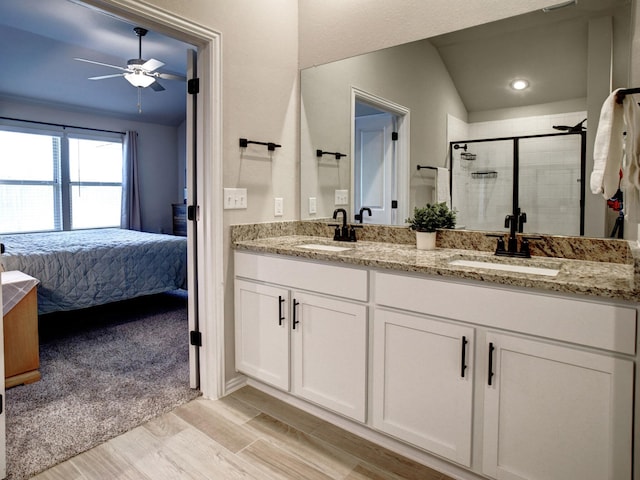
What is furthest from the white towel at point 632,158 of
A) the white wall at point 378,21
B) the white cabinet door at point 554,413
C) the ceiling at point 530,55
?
the white wall at point 378,21

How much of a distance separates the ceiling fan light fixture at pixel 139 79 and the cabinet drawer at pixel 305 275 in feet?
8.82

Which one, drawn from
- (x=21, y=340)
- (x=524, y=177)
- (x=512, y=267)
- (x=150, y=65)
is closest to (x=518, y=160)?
(x=524, y=177)

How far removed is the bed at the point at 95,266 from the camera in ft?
10.4

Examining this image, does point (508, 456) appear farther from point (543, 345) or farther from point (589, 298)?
point (589, 298)

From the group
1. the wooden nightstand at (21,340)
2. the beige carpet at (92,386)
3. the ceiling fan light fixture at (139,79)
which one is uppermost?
the ceiling fan light fixture at (139,79)

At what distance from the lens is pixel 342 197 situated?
8.59ft

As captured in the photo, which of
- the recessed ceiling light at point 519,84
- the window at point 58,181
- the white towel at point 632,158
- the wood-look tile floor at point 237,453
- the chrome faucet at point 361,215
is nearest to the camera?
the white towel at point 632,158

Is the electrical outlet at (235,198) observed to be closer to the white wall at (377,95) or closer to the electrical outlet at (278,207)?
the electrical outlet at (278,207)

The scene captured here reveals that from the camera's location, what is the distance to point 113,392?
7.70 ft

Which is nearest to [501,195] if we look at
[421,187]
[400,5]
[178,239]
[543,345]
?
[421,187]

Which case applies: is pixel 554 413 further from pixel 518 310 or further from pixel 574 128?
pixel 574 128

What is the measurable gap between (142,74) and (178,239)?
1.61 m

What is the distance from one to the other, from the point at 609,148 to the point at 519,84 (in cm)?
83

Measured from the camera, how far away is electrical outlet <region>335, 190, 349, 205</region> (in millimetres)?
2604
